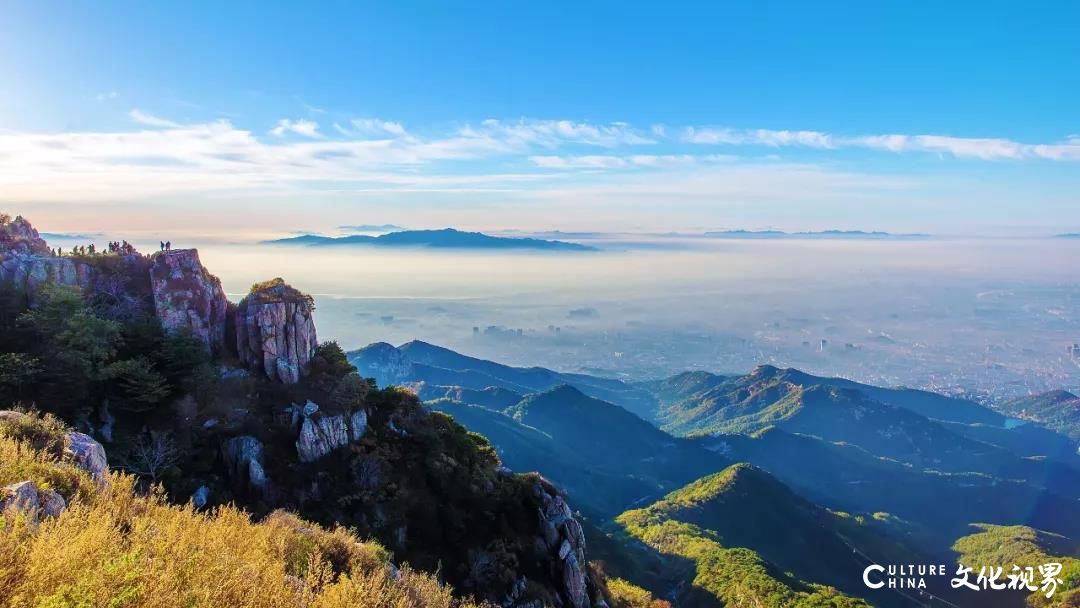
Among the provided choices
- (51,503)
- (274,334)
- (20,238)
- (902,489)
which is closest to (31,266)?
(20,238)

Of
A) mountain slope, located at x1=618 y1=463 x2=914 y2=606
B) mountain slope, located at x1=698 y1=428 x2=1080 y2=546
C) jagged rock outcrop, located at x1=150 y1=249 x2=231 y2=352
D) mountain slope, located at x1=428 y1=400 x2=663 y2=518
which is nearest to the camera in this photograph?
jagged rock outcrop, located at x1=150 y1=249 x2=231 y2=352

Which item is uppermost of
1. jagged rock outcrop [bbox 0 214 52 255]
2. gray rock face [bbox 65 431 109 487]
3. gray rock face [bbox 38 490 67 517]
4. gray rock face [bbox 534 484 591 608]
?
jagged rock outcrop [bbox 0 214 52 255]

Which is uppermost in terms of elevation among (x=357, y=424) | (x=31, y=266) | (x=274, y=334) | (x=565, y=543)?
(x=31, y=266)

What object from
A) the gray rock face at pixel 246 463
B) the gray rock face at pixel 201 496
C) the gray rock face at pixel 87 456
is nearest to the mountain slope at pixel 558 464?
the gray rock face at pixel 246 463

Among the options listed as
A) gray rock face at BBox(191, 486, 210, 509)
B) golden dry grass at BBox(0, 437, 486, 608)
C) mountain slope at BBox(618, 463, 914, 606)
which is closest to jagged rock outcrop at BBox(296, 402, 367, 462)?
gray rock face at BBox(191, 486, 210, 509)

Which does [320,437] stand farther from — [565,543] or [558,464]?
[558,464]

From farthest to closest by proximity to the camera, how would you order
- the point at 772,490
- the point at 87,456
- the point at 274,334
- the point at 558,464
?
the point at 558,464 → the point at 772,490 → the point at 274,334 → the point at 87,456

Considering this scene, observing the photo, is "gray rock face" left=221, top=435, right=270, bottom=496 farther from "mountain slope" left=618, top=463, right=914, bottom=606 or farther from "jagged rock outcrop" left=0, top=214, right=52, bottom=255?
"mountain slope" left=618, top=463, right=914, bottom=606
